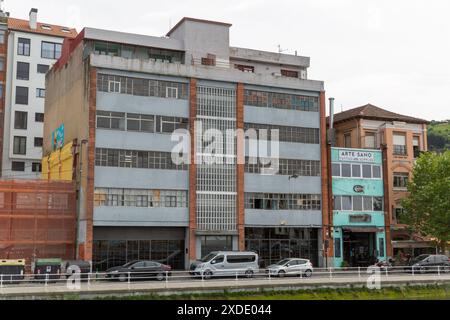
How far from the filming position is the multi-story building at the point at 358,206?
56.5 meters

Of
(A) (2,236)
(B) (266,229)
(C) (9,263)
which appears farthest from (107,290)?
(B) (266,229)

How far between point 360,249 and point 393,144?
37.2 feet

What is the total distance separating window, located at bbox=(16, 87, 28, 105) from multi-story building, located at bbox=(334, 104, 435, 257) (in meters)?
37.4

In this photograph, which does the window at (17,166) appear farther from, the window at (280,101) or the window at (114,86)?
the window at (280,101)

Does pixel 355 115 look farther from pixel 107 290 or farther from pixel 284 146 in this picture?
pixel 107 290

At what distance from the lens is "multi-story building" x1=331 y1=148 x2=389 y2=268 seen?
2226 inches

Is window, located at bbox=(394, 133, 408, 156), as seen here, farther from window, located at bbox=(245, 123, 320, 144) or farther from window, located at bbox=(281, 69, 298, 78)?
window, located at bbox=(281, 69, 298, 78)

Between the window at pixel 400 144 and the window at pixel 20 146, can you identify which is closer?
the window at pixel 400 144

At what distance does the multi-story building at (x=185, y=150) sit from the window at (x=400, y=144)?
945 cm

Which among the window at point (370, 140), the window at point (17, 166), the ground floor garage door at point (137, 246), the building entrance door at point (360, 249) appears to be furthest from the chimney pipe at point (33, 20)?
the building entrance door at point (360, 249)

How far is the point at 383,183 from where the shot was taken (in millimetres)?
58875

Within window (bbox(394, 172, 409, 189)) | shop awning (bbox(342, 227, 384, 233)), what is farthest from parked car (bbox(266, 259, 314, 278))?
window (bbox(394, 172, 409, 189))

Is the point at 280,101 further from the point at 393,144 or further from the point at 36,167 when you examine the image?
the point at 36,167
